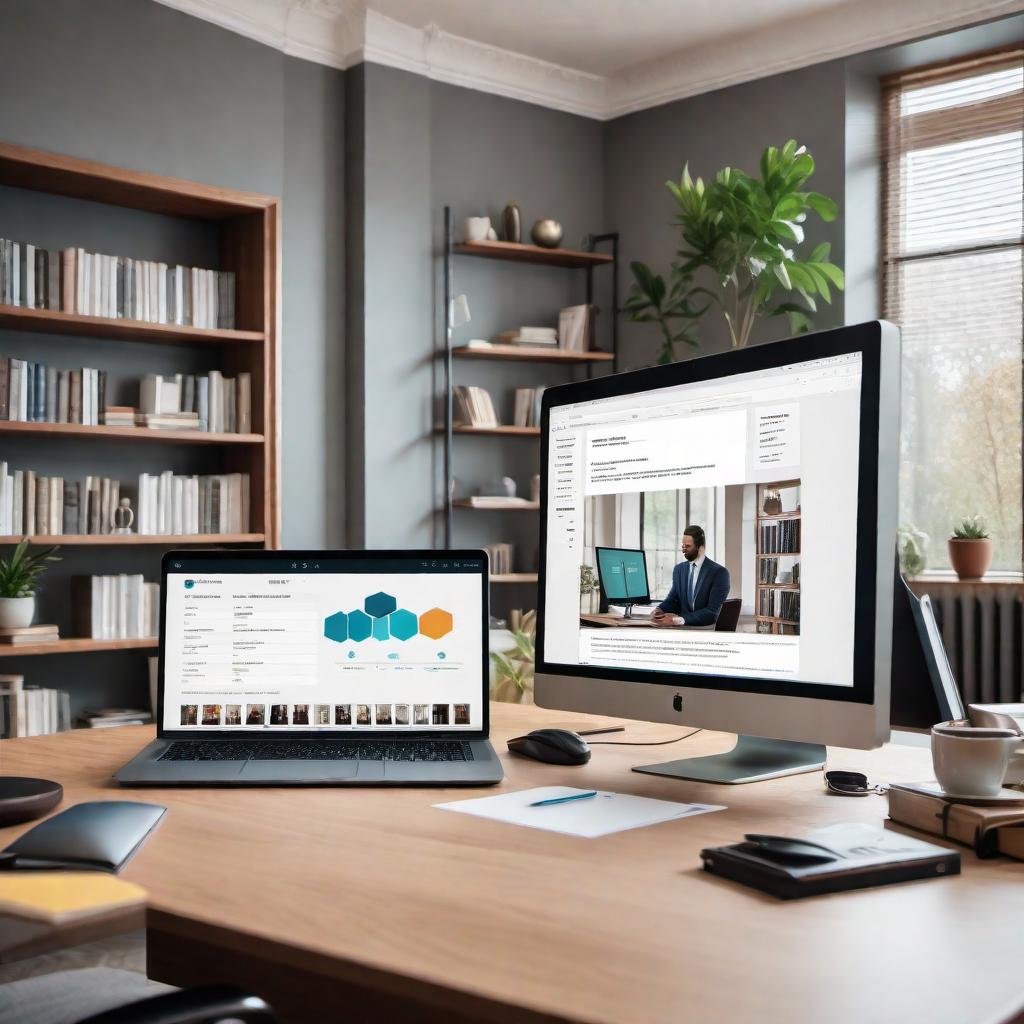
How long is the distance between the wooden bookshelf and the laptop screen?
3.25 meters

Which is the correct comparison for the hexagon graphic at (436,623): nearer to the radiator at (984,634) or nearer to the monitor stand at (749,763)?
the monitor stand at (749,763)

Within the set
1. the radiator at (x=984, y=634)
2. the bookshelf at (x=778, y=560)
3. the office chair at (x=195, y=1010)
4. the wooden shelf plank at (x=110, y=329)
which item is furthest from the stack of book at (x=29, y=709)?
the radiator at (x=984, y=634)

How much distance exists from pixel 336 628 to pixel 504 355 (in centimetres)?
340

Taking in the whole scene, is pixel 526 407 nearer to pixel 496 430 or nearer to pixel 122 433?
pixel 496 430

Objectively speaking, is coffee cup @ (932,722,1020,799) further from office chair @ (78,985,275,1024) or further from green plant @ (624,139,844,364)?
green plant @ (624,139,844,364)

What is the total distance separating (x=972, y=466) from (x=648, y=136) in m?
2.09

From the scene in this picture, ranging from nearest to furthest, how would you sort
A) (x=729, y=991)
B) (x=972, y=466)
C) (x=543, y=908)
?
(x=729, y=991) < (x=543, y=908) < (x=972, y=466)

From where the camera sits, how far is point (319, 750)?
4.58ft

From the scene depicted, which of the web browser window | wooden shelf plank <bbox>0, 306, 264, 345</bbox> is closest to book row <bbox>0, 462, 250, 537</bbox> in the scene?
wooden shelf plank <bbox>0, 306, 264, 345</bbox>

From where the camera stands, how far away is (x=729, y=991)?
691mm

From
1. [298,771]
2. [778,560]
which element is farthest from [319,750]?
[778,560]

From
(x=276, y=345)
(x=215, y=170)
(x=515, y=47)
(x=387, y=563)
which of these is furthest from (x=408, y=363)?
(x=387, y=563)

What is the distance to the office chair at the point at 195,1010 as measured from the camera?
2.34ft

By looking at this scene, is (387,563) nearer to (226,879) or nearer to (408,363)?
(226,879)
